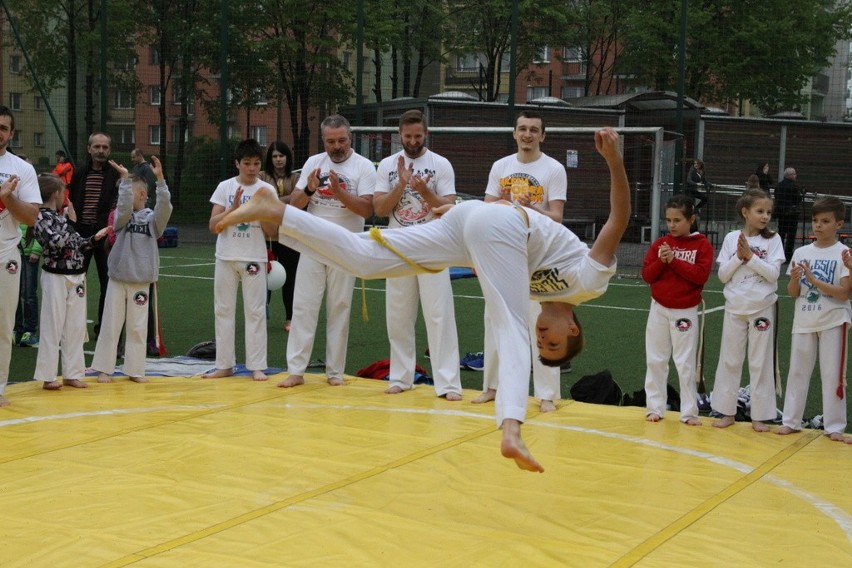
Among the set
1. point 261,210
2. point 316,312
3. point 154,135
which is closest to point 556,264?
point 261,210

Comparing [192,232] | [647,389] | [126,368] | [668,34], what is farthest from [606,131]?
[668,34]

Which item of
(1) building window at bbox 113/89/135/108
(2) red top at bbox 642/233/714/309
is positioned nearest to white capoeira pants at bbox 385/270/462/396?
(2) red top at bbox 642/233/714/309

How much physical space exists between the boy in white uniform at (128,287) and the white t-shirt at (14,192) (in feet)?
2.80

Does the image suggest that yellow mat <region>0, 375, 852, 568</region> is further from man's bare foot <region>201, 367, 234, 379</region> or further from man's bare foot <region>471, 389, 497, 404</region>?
man's bare foot <region>201, 367, 234, 379</region>

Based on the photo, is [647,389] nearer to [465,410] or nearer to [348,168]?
[465,410]

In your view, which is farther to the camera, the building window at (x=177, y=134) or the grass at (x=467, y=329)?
the building window at (x=177, y=134)

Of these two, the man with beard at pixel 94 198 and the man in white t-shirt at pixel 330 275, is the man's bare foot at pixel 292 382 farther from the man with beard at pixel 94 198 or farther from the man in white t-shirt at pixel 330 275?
the man with beard at pixel 94 198

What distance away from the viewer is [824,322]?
255 inches

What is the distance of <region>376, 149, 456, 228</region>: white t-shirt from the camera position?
25.4 ft

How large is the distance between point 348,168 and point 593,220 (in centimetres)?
1294

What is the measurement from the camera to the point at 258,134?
1107 inches

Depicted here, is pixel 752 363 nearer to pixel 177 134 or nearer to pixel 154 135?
pixel 177 134

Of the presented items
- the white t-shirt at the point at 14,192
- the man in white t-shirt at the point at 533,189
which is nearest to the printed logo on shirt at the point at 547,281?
the man in white t-shirt at the point at 533,189

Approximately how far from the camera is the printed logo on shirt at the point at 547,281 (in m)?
5.28
